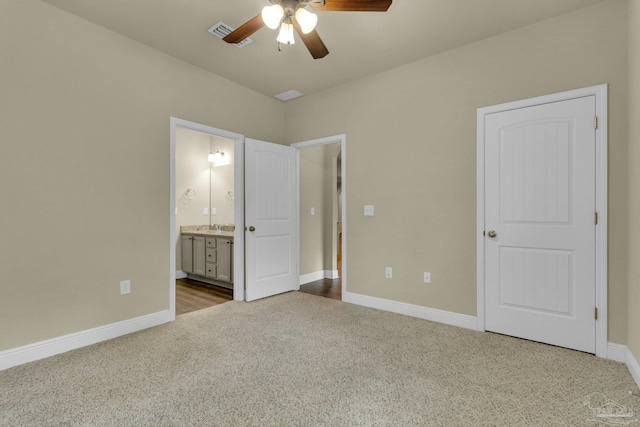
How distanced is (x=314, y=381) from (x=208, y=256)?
127 inches

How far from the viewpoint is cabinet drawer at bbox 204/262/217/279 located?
4652mm

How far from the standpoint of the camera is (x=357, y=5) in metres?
1.92

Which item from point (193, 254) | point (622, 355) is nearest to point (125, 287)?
point (193, 254)

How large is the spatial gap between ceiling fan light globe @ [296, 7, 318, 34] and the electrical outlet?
2655 millimetres

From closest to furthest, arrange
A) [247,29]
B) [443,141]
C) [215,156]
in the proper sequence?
[247,29] → [443,141] → [215,156]

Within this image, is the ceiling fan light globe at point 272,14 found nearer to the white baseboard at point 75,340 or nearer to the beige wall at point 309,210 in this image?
the white baseboard at point 75,340

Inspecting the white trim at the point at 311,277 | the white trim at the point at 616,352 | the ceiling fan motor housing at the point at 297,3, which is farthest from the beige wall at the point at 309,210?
the white trim at the point at 616,352

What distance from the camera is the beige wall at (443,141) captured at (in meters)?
2.37

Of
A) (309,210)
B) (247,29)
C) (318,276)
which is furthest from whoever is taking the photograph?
(318,276)

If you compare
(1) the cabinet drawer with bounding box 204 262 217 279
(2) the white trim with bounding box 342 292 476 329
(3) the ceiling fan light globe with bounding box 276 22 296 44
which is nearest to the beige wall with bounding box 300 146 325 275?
(2) the white trim with bounding box 342 292 476 329

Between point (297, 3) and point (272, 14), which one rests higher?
point (297, 3)

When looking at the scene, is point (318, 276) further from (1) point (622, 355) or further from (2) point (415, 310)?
(1) point (622, 355)

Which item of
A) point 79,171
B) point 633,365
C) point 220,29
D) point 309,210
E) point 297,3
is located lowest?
point 633,365

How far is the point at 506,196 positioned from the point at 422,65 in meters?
1.61
